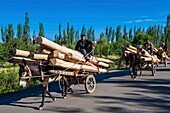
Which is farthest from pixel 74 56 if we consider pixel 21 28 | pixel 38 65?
pixel 21 28

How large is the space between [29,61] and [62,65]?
132 centimetres

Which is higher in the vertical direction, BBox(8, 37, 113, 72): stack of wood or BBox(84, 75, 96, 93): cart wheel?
BBox(8, 37, 113, 72): stack of wood

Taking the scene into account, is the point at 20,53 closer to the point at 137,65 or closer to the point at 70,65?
the point at 70,65

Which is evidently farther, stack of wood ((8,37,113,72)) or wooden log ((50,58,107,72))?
wooden log ((50,58,107,72))

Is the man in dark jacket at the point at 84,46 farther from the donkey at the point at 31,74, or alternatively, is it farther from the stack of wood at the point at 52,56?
the donkey at the point at 31,74

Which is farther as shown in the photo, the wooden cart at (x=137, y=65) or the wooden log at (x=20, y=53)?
the wooden cart at (x=137, y=65)

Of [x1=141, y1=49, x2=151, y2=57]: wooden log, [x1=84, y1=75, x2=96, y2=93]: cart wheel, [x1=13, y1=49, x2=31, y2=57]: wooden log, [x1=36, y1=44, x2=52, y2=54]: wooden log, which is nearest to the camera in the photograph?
[x1=13, y1=49, x2=31, y2=57]: wooden log

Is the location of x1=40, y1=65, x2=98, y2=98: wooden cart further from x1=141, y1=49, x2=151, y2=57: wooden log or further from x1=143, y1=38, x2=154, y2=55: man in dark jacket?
x1=143, y1=38, x2=154, y2=55: man in dark jacket

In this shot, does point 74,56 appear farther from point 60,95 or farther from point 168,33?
point 168,33

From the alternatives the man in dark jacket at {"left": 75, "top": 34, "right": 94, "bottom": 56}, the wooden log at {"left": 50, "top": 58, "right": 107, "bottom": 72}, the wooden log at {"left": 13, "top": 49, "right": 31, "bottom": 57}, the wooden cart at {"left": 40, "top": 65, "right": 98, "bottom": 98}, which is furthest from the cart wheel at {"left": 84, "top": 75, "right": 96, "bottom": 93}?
the wooden log at {"left": 13, "top": 49, "right": 31, "bottom": 57}

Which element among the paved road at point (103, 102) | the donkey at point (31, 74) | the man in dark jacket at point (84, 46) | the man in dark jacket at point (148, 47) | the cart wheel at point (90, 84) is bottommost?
the paved road at point (103, 102)

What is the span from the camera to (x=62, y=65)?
10305 mm

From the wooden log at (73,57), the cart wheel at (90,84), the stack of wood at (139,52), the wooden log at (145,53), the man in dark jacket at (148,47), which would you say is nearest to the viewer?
the wooden log at (73,57)

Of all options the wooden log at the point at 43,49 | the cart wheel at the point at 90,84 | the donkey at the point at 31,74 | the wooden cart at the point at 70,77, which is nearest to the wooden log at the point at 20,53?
the donkey at the point at 31,74
